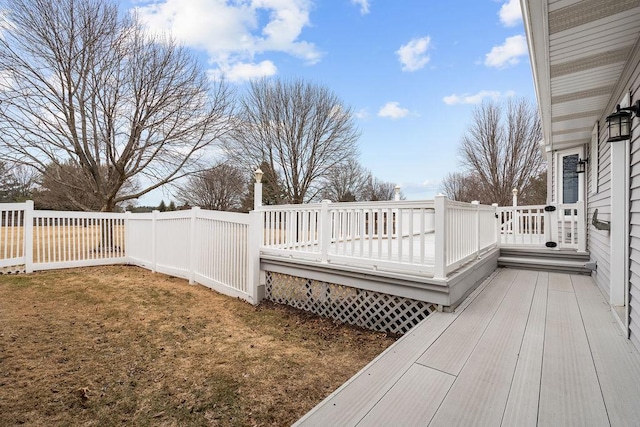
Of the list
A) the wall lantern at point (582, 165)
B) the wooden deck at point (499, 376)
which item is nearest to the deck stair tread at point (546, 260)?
the wall lantern at point (582, 165)

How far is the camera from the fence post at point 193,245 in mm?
5570

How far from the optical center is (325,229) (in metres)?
4.03

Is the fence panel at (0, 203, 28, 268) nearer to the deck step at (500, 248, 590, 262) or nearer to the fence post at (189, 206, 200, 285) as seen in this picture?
the fence post at (189, 206, 200, 285)

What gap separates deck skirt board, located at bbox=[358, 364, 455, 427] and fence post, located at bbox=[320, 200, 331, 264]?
2.16 m

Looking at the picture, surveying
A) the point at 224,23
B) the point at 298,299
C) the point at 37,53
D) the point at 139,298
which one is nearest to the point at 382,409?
the point at 298,299

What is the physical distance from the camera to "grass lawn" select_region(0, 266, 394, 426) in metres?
2.06

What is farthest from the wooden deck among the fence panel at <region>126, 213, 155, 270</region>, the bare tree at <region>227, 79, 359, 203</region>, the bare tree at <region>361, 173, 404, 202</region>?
the bare tree at <region>361, 173, 404, 202</region>

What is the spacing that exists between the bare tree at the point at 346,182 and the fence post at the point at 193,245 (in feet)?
35.3

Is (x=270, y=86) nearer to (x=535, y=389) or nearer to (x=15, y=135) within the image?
(x=15, y=135)

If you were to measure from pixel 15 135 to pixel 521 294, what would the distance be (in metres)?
11.3

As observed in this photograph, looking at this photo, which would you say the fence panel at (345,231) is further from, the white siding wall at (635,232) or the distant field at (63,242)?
the distant field at (63,242)

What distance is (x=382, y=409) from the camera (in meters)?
1.58

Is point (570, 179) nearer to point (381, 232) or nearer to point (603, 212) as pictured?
point (603, 212)

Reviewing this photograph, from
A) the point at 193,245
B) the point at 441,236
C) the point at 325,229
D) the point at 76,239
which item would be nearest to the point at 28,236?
the point at 76,239
